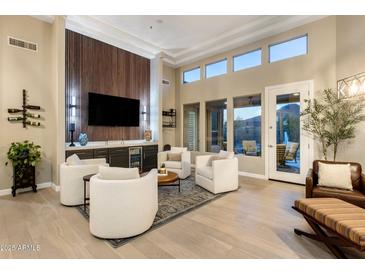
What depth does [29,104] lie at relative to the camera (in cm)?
406

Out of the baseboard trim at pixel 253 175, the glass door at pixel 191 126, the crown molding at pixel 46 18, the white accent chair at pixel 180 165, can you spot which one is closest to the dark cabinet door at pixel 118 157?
the white accent chair at pixel 180 165

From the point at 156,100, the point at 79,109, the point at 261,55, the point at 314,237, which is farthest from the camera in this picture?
the point at 156,100

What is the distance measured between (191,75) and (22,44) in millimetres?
4870

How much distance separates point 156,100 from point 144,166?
225cm

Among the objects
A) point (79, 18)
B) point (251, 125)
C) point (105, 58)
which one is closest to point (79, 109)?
point (105, 58)

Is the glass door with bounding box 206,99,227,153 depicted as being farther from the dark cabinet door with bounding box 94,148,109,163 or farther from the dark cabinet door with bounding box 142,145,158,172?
the dark cabinet door with bounding box 94,148,109,163

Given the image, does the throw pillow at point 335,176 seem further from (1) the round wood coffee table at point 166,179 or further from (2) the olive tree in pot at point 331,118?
(1) the round wood coffee table at point 166,179

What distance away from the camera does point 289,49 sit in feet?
15.7

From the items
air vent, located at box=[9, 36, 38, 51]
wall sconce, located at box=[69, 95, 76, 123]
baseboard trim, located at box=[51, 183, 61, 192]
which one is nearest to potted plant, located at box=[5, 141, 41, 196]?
baseboard trim, located at box=[51, 183, 61, 192]

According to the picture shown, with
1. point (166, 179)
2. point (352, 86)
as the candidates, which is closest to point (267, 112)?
point (352, 86)

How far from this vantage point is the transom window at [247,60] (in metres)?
5.38

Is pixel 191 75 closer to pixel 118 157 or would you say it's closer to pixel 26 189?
pixel 118 157

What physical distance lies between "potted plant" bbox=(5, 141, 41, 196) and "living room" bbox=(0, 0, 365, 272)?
22 millimetres

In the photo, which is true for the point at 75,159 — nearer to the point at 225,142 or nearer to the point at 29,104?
the point at 29,104
